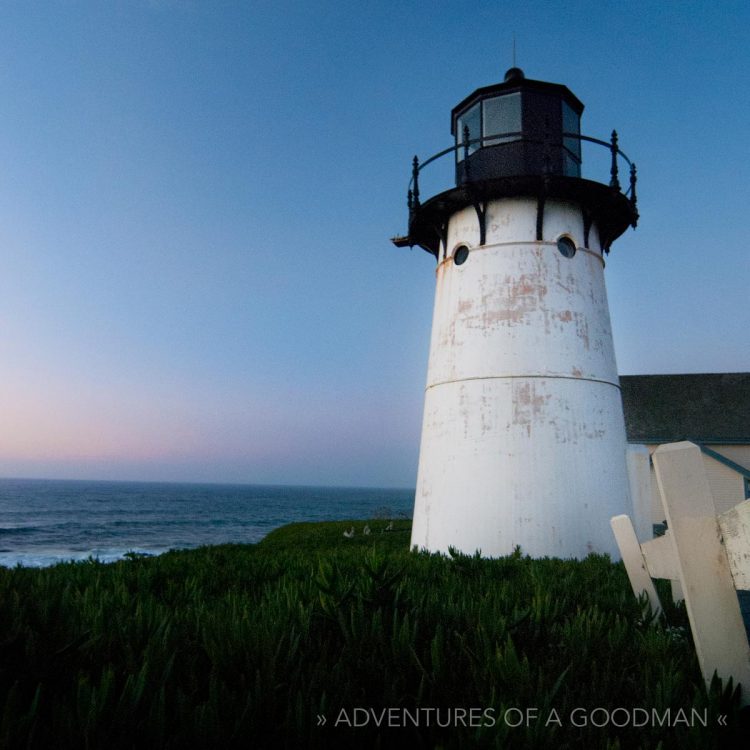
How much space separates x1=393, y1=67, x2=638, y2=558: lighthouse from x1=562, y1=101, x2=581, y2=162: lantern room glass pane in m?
0.05

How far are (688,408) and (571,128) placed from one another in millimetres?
22388

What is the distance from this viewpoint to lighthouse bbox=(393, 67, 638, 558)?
39.8 feet

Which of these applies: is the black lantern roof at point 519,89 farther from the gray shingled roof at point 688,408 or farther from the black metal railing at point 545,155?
the gray shingled roof at point 688,408

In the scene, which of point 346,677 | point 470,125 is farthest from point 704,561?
point 470,125

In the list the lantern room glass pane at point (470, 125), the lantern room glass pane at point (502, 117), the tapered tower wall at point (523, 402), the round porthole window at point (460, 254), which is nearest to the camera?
the tapered tower wall at point (523, 402)

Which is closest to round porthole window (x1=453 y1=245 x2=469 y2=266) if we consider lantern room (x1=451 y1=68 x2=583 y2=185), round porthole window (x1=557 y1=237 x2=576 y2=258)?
lantern room (x1=451 y1=68 x2=583 y2=185)

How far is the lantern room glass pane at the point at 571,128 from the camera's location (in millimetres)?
14102

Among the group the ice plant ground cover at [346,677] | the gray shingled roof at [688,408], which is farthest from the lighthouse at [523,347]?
the gray shingled roof at [688,408]

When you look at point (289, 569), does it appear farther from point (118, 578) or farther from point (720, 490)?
point (720, 490)

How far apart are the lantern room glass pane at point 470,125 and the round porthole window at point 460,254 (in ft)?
7.55

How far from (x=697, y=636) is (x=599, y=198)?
12.8 metres

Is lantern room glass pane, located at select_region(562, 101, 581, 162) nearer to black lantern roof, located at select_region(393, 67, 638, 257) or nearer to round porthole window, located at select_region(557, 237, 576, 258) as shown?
black lantern roof, located at select_region(393, 67, 638, 257)

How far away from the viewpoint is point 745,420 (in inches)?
1172

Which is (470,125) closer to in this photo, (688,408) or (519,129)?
(519,129)
